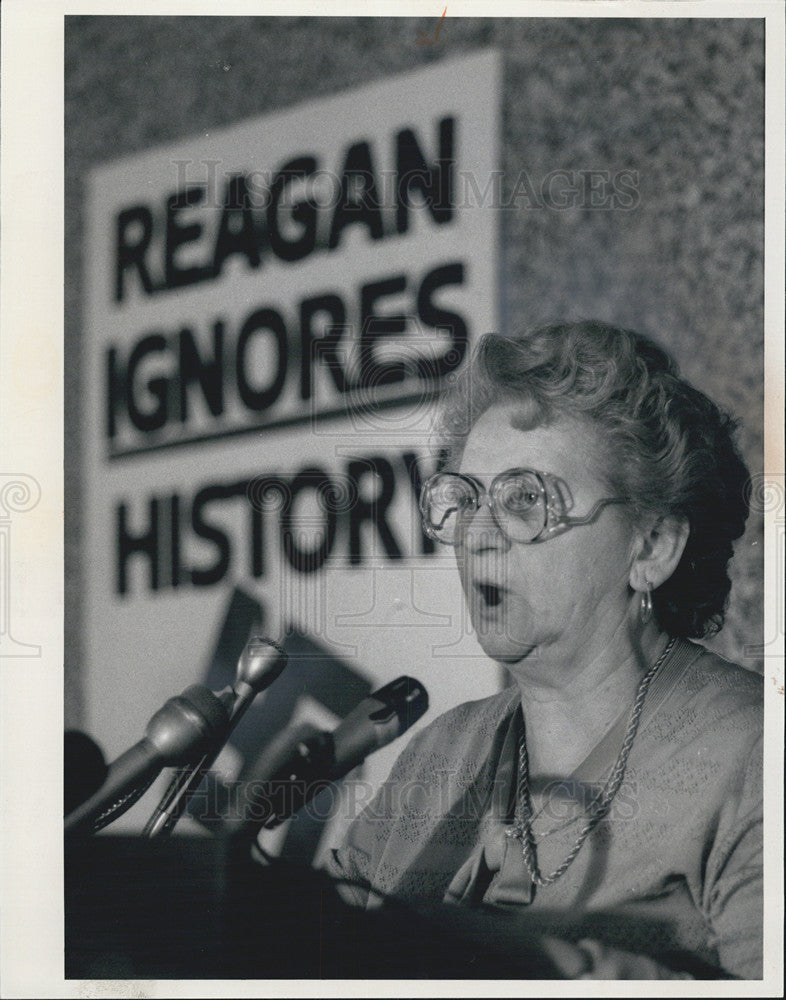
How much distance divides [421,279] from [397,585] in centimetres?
66

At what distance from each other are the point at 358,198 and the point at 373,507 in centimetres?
67

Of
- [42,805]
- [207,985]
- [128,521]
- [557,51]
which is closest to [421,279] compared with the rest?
[557,51]

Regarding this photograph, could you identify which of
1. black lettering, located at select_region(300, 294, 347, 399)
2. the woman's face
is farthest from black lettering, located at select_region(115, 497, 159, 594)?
the woman's face

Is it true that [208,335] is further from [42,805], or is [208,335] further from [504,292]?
[42,805]

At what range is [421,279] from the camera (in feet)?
7.44

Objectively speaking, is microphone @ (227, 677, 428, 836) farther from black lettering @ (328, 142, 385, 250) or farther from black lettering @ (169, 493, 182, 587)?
black lettering @ (328, 142, 385, 250)

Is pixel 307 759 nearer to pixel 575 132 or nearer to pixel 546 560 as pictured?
pixel 546 560

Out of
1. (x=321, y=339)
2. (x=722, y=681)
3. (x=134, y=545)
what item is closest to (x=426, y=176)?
(x=321, y=339)

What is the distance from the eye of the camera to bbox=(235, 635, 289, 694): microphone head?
89.7 inches

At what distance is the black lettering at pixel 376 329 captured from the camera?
7.42 feet

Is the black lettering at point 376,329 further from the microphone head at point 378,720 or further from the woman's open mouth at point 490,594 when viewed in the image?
the microphone head at point 378,720

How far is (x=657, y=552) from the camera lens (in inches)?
86.3

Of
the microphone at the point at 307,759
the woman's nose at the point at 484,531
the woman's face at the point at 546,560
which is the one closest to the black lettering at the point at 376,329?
the woman's face at the point at 546,560

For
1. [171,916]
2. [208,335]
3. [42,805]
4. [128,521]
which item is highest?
[208,335]
